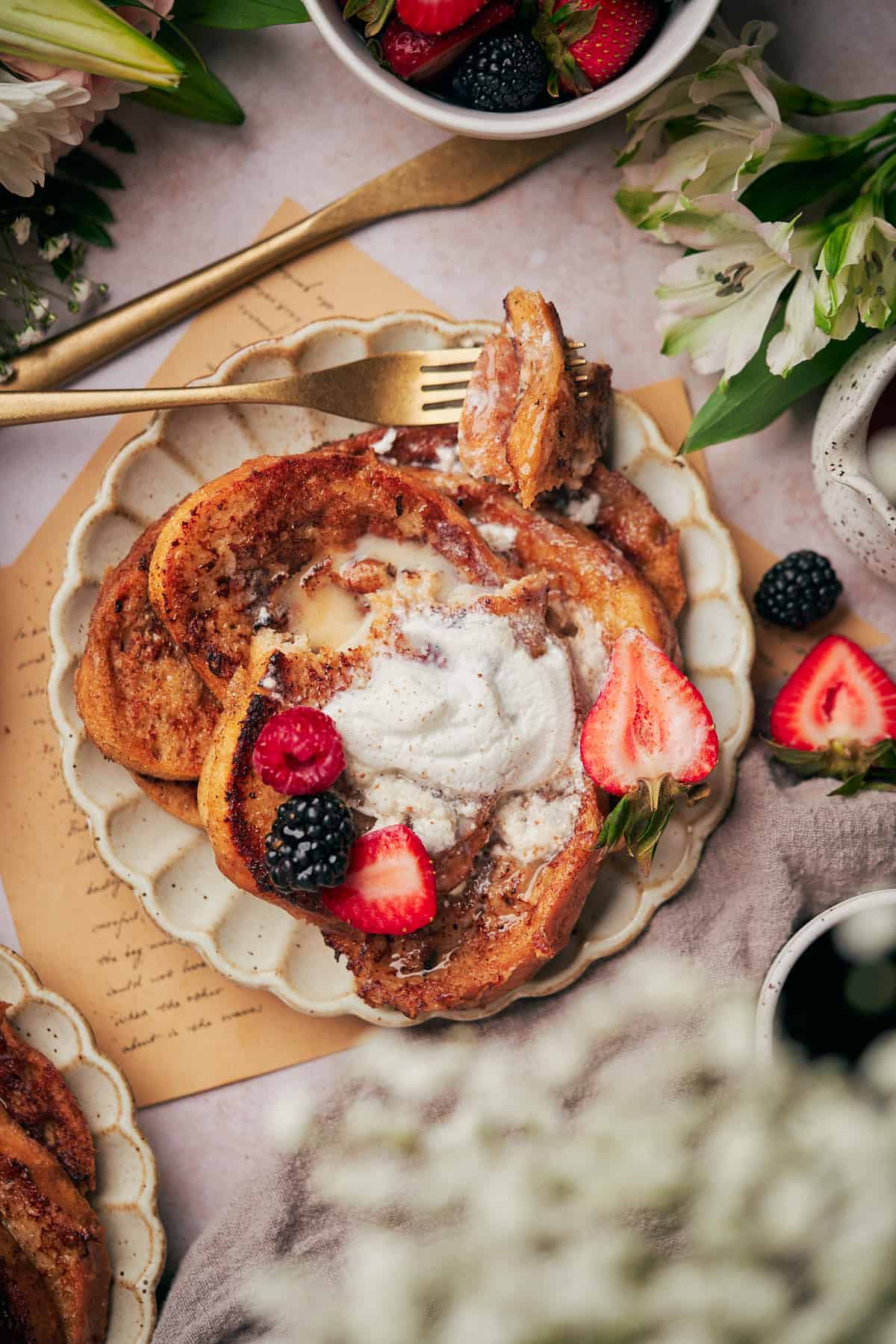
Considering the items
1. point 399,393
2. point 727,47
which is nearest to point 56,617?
point 399,393

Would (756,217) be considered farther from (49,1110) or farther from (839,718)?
(49,1110)

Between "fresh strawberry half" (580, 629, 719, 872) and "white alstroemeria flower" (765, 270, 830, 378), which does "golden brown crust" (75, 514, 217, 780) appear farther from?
"white alstroemeria flower" (765, 270, 830, 378)

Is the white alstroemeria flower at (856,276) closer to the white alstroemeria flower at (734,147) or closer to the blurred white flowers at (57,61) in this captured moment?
the white alstroemeria flower at (734,147)

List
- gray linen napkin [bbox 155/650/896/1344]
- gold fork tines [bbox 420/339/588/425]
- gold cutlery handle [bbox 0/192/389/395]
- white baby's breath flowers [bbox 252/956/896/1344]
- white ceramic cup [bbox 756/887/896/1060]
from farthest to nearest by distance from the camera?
gold cutlery handle [bbox 0/192/389/395], gold fork tines [bbox 420/339/588/425], gray linen napkin [bbox 155/650/896/1344], white ceramic cup [bbox 756/887/896/1060], white baby's breath flowers [bbox 252/956/896/1344]

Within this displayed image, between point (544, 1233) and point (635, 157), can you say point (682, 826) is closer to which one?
point (544, 1233)

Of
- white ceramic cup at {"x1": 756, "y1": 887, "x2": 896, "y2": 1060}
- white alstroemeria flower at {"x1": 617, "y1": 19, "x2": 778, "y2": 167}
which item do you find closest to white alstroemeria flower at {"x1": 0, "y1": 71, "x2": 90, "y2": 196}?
white alstroemeria flower at {"x1": 617, "y1": 19, "x2": 778, "y2": 167}

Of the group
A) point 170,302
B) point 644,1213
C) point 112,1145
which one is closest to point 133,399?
point 170,302
